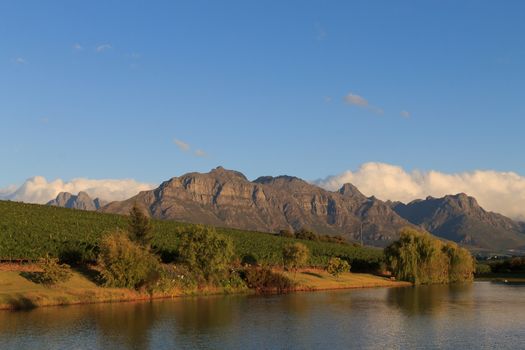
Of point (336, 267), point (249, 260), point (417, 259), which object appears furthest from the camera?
point (417, 259)

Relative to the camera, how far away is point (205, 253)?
88750 millimetres

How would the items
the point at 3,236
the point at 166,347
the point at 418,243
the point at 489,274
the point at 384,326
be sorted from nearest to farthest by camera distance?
the point at 166,347, the point at 384,326, the point at 3,236, the point at 418,243, the point at 489,274

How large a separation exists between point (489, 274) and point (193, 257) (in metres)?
117

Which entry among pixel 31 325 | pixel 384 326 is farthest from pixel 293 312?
pixel 31 325

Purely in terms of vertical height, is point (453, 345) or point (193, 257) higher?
point (193, 257)

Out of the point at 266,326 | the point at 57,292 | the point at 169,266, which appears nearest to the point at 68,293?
the point at 57,292

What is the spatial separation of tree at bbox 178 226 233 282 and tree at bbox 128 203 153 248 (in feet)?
21.1

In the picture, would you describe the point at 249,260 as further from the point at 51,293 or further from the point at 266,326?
the point at 266,326

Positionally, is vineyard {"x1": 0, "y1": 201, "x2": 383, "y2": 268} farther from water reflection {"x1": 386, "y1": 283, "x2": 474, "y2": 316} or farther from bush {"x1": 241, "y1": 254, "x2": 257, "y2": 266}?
water reflection {"x1": 386, "y1": 283, "x2": 474, "y2": 316}

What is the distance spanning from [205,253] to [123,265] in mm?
15681

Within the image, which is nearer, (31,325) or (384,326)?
(31,325)

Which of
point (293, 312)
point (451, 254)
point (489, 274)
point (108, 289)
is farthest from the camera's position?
point (489, 274)

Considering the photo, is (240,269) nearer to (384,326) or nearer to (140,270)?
(140,270)

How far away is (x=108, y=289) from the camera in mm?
75438
